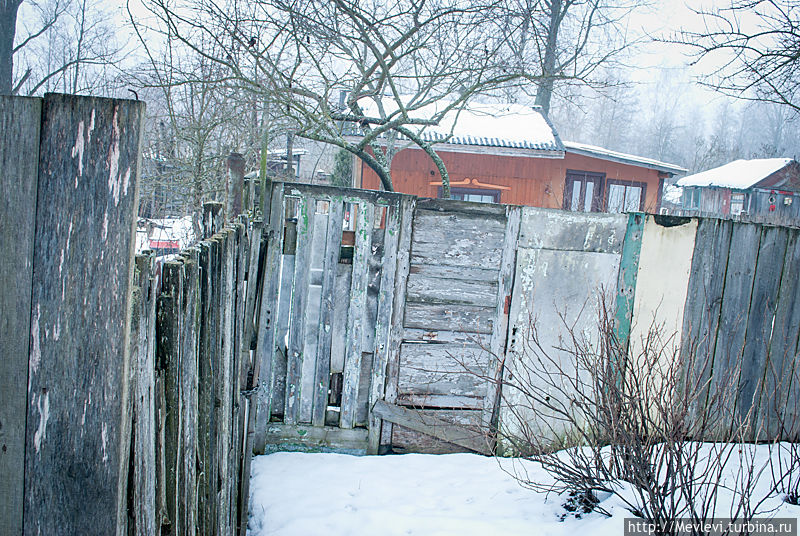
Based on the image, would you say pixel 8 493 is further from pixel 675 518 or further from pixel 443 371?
pixel 443 371

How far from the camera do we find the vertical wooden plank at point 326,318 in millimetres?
4398

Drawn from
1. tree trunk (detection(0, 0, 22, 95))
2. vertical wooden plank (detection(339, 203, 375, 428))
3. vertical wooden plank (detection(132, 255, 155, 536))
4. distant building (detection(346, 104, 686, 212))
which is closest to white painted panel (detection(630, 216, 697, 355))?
vertical wooden plank (detection(339, 203, 375, 428))

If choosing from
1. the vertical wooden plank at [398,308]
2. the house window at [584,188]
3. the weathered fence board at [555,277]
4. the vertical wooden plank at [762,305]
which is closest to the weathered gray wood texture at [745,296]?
the vertical wooden plank at [762,305]

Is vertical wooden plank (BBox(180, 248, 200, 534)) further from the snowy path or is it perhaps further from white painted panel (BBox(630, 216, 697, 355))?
white painted panel (BBox(630, 216, 697, 355))

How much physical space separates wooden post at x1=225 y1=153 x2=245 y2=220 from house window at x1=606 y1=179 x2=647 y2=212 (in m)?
12.6

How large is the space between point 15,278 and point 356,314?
3541mm

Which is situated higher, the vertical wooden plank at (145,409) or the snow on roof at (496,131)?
the snow on roof at (496,131)

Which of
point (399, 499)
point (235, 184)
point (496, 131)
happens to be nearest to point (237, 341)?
point (399, 499)

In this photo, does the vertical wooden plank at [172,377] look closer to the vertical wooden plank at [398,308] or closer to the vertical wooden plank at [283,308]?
the vertical wooden plank at [283,308]

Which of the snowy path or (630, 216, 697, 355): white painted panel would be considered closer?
the snowy path

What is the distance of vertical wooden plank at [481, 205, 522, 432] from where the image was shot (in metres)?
4.52

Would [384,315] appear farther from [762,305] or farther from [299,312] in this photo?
[762,305]

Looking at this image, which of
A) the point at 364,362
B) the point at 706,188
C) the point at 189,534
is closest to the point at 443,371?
the point at 364,362

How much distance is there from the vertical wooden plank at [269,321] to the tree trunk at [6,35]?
20575 millimetres
